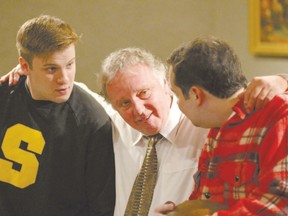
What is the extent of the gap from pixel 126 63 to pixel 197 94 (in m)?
0.52

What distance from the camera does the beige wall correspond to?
345 centimetres

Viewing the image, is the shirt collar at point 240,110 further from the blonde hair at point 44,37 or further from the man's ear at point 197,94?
the blonde hair at point 44,37

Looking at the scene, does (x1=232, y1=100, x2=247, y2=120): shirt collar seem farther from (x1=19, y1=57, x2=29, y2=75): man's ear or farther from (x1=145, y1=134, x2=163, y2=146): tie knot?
(x1=19, y1=57, x2=29, y2=75): man's ear

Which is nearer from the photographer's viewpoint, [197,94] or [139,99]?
[197,94]

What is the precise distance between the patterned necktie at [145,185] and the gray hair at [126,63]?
246 mm

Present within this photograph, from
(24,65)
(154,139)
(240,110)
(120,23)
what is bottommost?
(154,139)

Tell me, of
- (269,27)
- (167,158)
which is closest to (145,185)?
(167,158)

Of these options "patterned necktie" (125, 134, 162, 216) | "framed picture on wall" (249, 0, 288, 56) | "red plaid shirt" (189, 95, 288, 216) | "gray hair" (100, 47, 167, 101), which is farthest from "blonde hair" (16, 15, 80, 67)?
"framed picture on wall" (249, 0, 288, 56)

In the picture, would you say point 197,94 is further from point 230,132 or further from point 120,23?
point 120,23

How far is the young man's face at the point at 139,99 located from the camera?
75.6 inches

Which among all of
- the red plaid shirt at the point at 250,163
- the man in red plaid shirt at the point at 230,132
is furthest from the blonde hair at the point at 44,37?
the red plaid shirt at the point at 250,163

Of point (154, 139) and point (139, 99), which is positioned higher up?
point (139, 99)

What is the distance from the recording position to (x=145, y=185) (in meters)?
1.97

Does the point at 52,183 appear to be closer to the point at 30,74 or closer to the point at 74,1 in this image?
the point at 30,74
